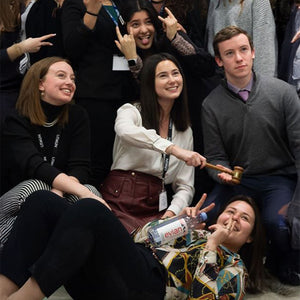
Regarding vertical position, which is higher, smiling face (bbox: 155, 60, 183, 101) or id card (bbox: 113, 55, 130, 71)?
id card (bbox: 113, 55, 130, 71)

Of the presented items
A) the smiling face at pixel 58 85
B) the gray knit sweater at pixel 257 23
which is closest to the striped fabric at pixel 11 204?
the smiling face at pixel 58 85

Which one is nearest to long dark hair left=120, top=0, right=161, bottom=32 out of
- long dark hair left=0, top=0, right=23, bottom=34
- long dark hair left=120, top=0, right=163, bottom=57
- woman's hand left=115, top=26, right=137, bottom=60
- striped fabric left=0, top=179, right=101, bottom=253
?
long dark hair left=120, top=0, right=163, bottom=57

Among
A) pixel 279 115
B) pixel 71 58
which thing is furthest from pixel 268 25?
pixel 71 58

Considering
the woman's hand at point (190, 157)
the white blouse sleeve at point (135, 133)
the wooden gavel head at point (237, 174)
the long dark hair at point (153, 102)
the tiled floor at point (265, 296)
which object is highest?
the long dark hair at point (153, 102)

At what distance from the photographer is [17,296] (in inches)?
83.8

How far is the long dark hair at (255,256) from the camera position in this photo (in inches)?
108

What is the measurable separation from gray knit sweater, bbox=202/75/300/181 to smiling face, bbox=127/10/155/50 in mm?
601

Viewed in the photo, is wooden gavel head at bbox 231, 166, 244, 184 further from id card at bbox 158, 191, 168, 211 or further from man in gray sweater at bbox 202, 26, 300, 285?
id card at bbox 158, 191, 168, 211

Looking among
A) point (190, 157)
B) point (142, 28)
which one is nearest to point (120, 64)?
point (142, 28)

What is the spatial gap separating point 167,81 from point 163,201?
664mm

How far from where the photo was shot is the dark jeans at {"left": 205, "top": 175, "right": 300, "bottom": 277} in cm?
284

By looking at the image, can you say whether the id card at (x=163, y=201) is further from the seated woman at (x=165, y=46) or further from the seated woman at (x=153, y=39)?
the seated woman at (x=153, y=39)

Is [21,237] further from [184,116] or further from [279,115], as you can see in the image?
[279,115]

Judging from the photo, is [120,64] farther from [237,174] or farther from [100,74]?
[237,174]
